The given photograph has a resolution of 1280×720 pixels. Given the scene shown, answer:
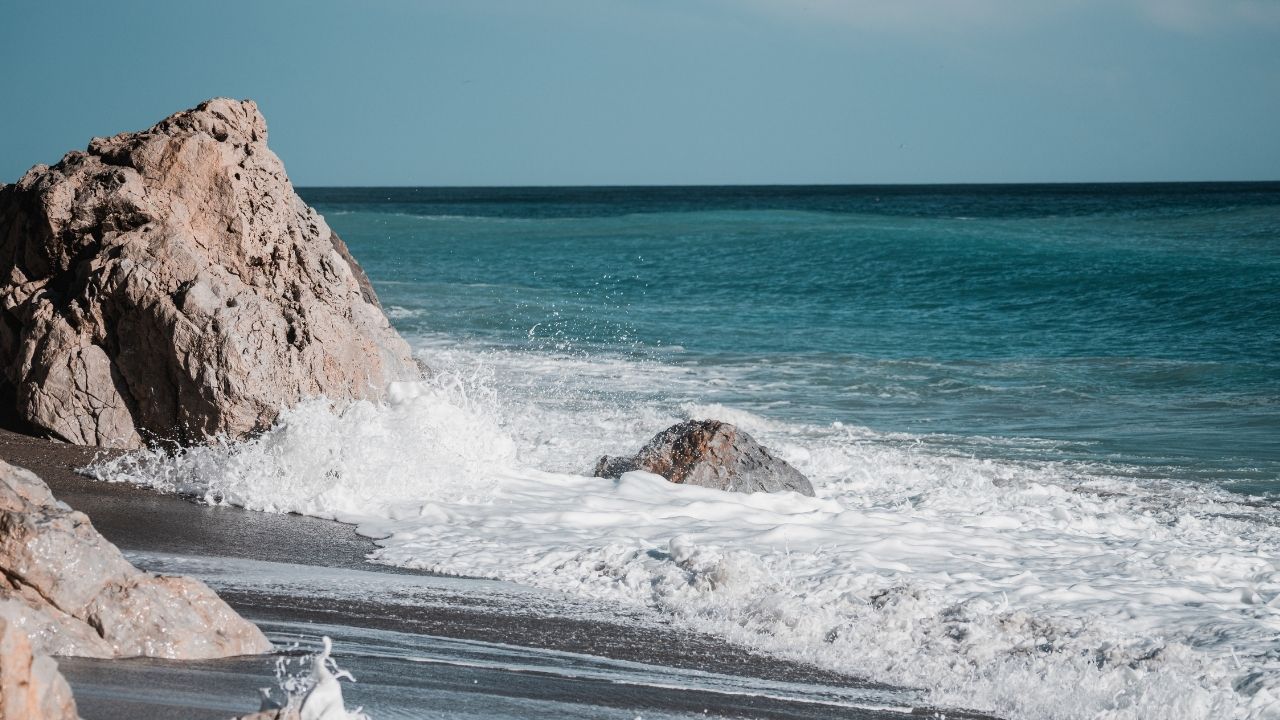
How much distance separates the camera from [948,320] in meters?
18.2

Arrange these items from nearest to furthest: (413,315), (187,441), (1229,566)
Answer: (1229,566) → (187,441) → (413,315)

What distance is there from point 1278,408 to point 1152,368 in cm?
233

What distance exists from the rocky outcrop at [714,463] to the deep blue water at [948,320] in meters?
2.93

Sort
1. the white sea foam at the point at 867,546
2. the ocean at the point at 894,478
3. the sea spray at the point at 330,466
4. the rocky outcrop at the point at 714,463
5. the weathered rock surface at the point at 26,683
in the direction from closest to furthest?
the weathered rock surface at the point at 26,683 → the white sea foam at the point at 867,546 → the ocean at the point at 894,478 → the sea spray at the point at 330,466 → the rocky outcrop at the point at 714,463

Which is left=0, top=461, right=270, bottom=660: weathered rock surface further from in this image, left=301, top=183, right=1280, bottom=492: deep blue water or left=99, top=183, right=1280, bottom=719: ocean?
left=301, top=183, right=1280, bottom=492: deep blue water

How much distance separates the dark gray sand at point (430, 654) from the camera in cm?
337

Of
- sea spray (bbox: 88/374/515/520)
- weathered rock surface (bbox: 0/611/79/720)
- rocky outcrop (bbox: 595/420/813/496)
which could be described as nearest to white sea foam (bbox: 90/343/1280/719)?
sea spray (bbox: 88/374/515/520)

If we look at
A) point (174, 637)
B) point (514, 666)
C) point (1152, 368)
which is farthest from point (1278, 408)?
point (174, 637)

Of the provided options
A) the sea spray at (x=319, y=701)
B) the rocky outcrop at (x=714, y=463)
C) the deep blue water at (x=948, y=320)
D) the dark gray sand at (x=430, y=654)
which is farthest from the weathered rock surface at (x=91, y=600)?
the deep blue water at (x=948, y=320)

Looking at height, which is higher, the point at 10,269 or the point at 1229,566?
the point at 10,269

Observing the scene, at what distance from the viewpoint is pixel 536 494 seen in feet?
21.9

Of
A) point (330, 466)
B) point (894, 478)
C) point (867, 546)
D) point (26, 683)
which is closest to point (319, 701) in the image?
point (26, 683)

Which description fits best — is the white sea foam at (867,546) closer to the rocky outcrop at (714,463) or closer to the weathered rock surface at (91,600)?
the rocky outcrop at (714,463)

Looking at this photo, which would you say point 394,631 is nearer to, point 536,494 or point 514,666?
point 514,666
